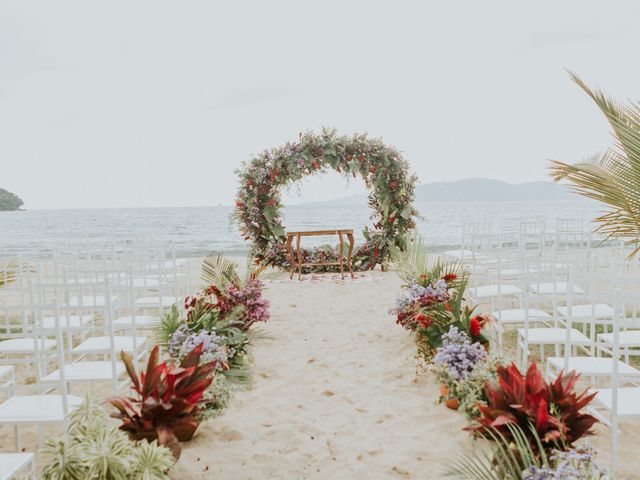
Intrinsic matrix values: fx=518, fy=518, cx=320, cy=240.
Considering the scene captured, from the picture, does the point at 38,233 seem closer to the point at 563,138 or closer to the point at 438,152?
the point at 438,152

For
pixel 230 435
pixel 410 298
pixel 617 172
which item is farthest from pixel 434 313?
pixel 617 172

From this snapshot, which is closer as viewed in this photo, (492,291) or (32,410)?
(32,410)

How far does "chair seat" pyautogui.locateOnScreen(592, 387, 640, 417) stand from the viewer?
7.55 feet

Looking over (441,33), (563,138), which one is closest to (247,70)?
(441,33)

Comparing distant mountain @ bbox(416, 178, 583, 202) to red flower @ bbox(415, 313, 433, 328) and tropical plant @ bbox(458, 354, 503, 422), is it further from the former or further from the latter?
tropical plant @ bbox(458, 354, 503, 422)

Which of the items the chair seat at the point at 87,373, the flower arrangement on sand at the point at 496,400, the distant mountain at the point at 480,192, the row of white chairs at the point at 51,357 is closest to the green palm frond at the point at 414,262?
the flower arrangement on sand at the point at 496,400

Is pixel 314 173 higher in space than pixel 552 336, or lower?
higher

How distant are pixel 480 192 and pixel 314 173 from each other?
65.7 meters

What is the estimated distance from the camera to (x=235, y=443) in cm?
290

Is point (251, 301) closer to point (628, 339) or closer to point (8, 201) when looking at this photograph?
point (628, 339)

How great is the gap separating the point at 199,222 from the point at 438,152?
26.1 meters

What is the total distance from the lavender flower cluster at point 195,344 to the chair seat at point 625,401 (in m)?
2.29

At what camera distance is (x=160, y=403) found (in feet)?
8.30

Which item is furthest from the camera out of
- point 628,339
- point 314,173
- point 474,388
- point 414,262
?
point 314,173
